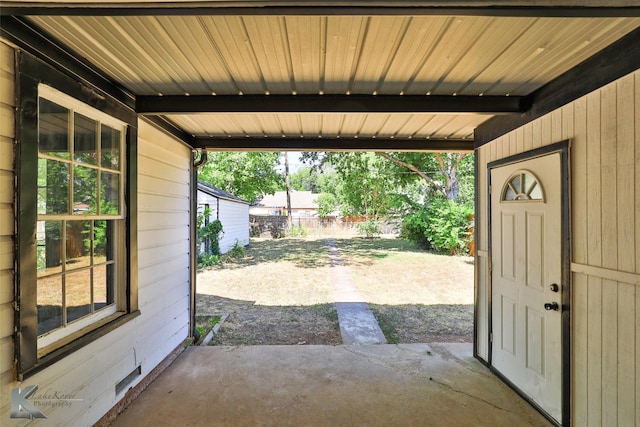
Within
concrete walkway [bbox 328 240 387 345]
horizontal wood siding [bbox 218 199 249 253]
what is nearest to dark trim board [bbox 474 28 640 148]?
concrete walkway [bbox 328 240 387 345]

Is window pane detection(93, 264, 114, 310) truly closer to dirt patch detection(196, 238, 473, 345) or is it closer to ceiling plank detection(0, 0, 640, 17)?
ceiling plank detection(0, 0, 640, 17)

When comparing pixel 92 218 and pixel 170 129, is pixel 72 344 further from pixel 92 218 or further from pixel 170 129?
pixel 170 129

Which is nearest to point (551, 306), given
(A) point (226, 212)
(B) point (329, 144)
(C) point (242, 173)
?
(B) point (329, 144)

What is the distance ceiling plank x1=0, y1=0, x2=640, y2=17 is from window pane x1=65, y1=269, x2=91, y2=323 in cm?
156

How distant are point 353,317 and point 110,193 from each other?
154 inches

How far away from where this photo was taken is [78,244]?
2104 millimetres

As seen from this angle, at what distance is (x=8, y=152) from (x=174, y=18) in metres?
1.11

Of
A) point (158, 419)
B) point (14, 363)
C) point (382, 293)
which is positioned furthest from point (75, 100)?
point (382, 293)

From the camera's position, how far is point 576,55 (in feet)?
6.46

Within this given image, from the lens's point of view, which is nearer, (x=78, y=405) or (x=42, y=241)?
(x=42, y=241)

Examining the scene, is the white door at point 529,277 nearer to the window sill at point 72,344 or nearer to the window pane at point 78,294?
the window sill at point 72,344

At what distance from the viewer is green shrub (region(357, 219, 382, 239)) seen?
18734 mm

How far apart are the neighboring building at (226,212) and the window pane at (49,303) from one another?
8.61 metres

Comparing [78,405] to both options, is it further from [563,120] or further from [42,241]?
[563,120]
